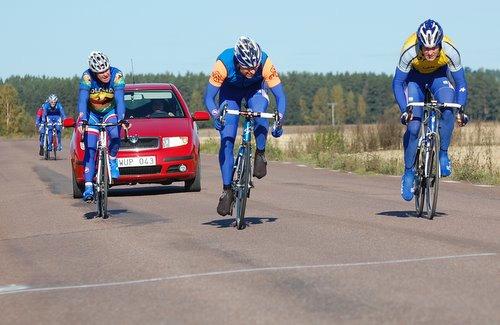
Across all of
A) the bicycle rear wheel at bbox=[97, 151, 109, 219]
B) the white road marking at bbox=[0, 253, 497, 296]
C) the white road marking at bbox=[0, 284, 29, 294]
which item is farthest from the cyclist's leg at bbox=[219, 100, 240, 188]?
the white road marking at bbox=[0, 284, 29, 294]

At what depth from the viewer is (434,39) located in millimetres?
11844

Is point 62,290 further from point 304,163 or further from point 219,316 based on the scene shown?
point 304,163

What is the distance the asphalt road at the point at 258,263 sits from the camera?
22.5ft

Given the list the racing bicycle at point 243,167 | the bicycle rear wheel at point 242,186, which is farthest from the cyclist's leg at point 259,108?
the bicycle rear wheel at point 242,186

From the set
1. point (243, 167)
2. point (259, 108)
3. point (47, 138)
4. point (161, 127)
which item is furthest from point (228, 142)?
point (47, 138)

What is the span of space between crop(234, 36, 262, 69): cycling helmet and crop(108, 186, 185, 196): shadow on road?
7.36 m

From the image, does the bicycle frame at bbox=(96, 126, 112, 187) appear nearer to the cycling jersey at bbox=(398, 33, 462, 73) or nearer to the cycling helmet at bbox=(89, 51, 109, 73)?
the cycling helmet at bbox=(89, 51, 109, 73)

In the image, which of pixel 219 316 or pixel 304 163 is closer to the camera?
pixel 219 316

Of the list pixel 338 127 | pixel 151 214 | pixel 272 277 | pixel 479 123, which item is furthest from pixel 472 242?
pixel 338 127

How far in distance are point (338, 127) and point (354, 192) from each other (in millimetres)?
15903

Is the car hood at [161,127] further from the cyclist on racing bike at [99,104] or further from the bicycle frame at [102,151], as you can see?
the bicycle frame at [102,151]

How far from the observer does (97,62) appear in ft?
45.7

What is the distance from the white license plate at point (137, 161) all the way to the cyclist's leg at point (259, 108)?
19.0ft

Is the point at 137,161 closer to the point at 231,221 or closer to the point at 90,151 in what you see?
the point at 90,151
